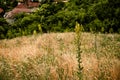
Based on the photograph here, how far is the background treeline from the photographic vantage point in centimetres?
2072

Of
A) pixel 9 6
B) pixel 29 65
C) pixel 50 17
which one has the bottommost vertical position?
pixel 9 6

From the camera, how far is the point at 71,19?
23.1m

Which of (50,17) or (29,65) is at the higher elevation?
(29,65)

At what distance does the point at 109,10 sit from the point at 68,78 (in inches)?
647

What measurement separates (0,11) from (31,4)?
15.7 ft

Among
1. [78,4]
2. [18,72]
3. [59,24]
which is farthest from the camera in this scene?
[78,4]

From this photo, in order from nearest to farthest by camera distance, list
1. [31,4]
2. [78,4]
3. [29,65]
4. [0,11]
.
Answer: [29,65], [78,4], [0,11], [31,4]

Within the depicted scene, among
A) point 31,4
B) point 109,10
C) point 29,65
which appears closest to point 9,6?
point 31,4

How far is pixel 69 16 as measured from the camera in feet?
76.8

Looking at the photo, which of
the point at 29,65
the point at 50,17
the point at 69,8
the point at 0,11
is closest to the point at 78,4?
the point at 69,8

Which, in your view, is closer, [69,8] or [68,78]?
[68,78]

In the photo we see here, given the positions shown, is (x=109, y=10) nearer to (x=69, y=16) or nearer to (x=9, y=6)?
(x=69, y=16)

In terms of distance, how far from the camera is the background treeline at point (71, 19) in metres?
20.7

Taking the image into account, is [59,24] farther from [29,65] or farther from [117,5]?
[29,65]
